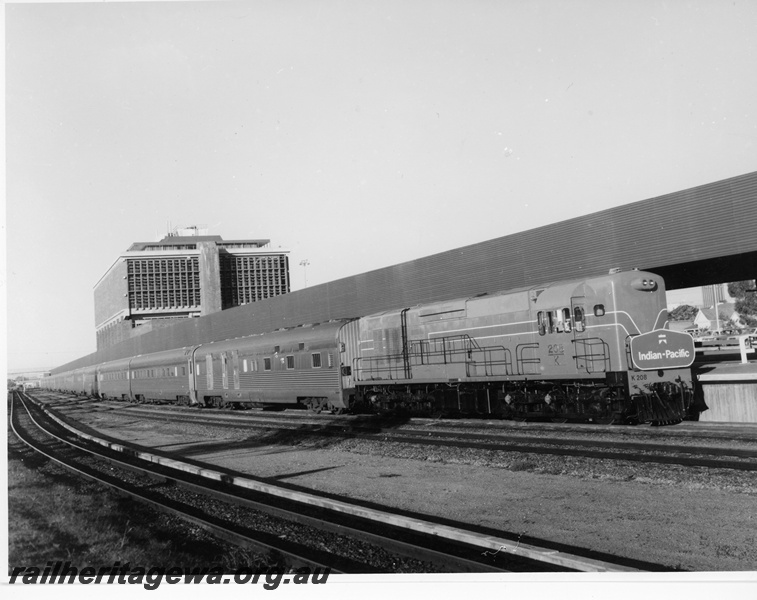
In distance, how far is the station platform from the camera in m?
15.4

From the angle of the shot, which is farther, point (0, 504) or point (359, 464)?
point (359, 464)

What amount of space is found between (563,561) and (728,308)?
77.2 meters

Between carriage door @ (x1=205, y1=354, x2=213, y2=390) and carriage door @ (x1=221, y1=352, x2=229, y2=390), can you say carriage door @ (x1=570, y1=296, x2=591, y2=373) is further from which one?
carriage door @ (x1=205, y1=354, x2=213, y2=390)

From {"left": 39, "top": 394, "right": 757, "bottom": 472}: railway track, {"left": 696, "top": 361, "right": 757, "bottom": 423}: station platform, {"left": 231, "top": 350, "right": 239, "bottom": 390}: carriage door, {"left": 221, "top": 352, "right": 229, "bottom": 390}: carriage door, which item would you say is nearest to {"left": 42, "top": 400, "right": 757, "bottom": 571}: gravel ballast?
{"left": 39, "top": 394, "right": 757, "bottom": 472}: railway track

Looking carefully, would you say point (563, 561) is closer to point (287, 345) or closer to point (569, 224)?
point (569, 224)

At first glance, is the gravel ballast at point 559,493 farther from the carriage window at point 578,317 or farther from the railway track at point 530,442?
the carriage window at point 578,317

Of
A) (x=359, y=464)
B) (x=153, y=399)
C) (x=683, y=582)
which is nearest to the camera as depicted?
(x=683, y=582)

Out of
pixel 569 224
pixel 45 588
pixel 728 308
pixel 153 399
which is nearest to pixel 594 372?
pixel 569 224

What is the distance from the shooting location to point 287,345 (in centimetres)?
2322

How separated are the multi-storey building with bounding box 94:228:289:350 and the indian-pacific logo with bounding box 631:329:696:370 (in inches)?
1564

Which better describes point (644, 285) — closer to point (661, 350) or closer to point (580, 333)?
point (661, 350)

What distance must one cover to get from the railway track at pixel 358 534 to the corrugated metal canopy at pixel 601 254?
12817mm

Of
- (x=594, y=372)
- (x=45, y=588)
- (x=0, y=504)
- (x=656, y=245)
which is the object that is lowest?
(x=45, y=588)

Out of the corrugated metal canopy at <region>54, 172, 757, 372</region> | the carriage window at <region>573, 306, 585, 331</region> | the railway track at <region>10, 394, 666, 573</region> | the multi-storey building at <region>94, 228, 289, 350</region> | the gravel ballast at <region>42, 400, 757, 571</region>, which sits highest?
the multi-storey building at <region>94, 228, 289, 350</region>
